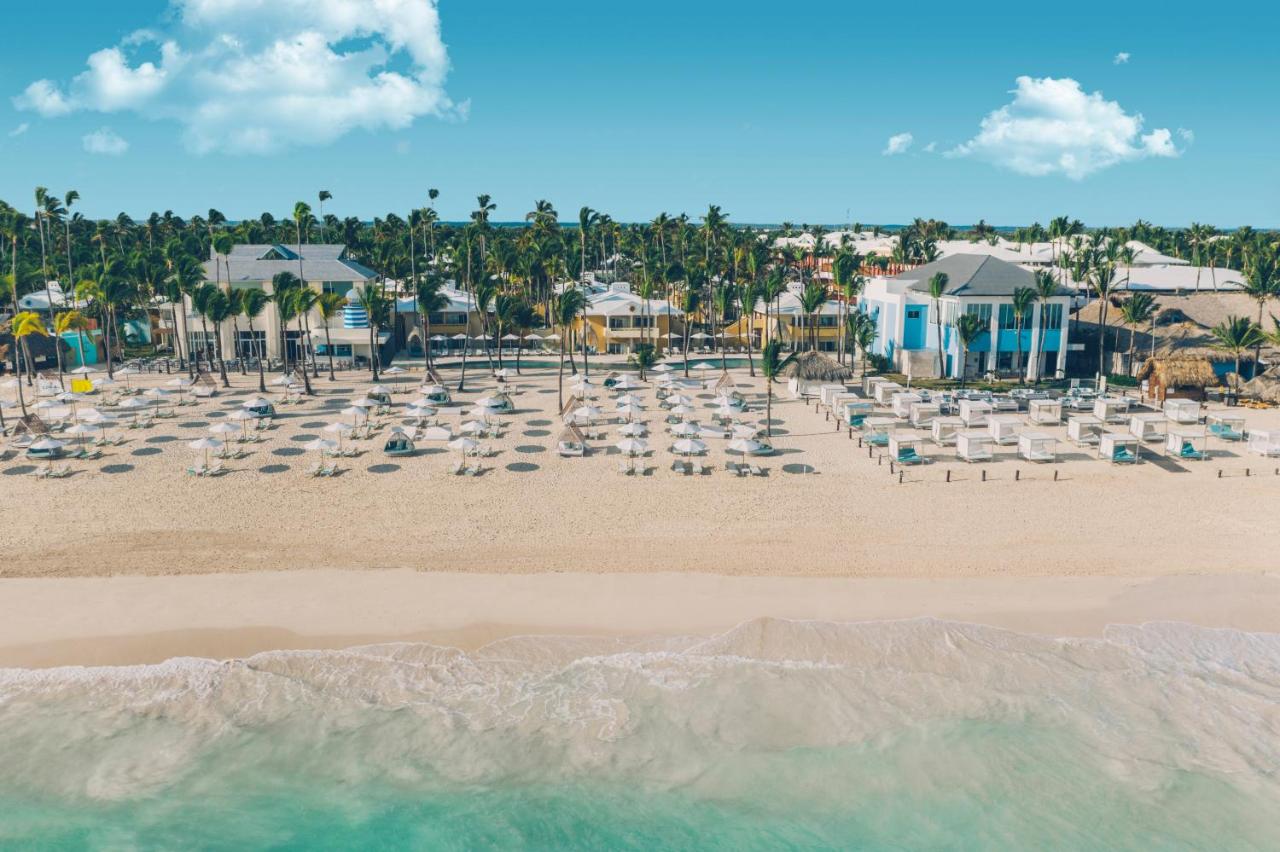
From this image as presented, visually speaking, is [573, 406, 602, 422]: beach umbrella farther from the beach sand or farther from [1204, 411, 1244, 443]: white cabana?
[1204, 411, 1244, 443]: white cabana

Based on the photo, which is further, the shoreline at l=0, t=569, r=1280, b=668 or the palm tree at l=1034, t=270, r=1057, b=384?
the palm tree at l=1034, t=270, r=1057, b=384

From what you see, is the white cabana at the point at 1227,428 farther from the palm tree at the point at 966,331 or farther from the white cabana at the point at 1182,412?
the palm tree at the point at 966,331

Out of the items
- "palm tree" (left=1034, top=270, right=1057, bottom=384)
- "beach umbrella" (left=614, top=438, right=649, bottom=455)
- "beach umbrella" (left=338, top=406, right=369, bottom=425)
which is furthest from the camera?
"palm tree" (left=1034, top=270, right=1057, bottom=384)

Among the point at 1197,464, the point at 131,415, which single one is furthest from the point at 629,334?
the point at 1197,464

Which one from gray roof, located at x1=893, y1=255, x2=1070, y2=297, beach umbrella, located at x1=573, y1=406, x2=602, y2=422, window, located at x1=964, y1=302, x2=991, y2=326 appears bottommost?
beach umbrella, located at x1=573, y1=406, x2=602, y2=422

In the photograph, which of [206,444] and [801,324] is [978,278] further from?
[206,444]

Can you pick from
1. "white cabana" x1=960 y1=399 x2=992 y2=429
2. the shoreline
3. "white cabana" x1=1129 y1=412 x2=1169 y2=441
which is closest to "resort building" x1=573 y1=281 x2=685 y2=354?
"white cabana" x1=960 y1=399 x2=992 y2=429

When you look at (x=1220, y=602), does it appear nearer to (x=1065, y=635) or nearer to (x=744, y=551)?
(x=1065, y=635)
